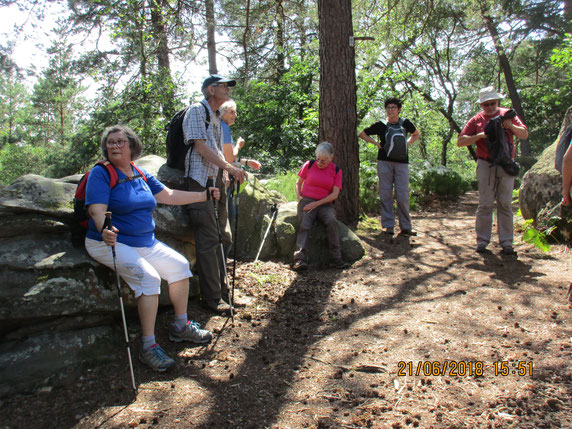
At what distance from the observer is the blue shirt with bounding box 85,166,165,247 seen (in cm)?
308

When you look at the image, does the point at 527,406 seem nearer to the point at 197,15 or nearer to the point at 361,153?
the point at 361,153

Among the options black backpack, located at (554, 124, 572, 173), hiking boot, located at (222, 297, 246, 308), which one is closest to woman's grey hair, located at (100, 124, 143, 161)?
hiking boot, located at (222, 297, 246, 308)

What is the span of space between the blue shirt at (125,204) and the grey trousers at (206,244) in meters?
0.68

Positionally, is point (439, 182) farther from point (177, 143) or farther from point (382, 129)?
point (177, 143)

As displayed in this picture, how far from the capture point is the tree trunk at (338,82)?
6625 millimetres

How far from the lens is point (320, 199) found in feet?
19.0

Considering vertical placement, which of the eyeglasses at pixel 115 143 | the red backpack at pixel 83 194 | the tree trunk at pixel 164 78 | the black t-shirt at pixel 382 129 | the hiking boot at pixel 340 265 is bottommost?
the hiking boot at pixel 340 265

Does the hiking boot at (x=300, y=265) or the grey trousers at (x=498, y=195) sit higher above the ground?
the grey trousers at (x=498, y=195)

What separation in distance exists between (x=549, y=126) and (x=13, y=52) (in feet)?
84.3

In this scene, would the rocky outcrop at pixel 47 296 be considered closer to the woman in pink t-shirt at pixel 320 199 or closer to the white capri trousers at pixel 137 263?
the white capri trousers at pixel 137 263

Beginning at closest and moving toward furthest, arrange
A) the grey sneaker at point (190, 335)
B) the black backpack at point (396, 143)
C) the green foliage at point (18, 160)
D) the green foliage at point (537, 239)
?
the grey sneaker at point (190, 335) < the green foliage at point (537, 239) < the black backpack at point (396, 143) < the green foliage at point (18, 160)

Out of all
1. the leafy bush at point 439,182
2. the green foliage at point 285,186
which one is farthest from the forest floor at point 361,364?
the leafy bush at point 439,182

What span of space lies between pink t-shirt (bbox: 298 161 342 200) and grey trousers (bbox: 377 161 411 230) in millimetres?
1204

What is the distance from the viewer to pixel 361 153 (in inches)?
408
